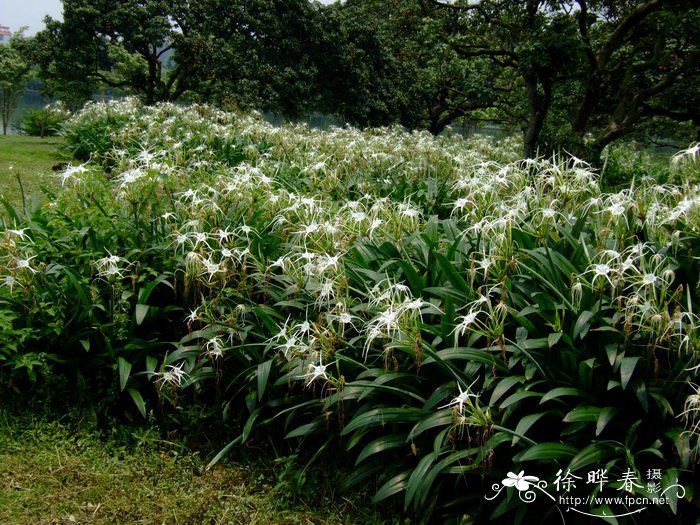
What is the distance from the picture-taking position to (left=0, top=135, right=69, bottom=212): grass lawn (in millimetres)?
7152

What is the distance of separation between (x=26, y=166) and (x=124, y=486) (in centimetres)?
818

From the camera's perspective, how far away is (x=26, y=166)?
9273 mm

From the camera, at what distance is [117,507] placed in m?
2.57

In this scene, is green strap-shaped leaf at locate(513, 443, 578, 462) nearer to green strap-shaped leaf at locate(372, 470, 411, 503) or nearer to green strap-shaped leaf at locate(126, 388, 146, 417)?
green strap-shaped leaf at locate(372, 470, 411, 503)

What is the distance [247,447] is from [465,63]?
11.6m

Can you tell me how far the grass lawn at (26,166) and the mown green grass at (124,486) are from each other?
4130 mm

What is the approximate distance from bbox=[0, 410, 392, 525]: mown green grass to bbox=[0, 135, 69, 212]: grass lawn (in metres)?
4.13

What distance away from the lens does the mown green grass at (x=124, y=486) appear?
254 cm

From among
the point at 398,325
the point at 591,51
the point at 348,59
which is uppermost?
the point at 348,59

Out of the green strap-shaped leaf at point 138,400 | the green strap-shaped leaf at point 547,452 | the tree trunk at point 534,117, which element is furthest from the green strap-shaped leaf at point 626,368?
the tree trunk at point 534,117

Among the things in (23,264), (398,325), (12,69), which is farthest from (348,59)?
(398,325)

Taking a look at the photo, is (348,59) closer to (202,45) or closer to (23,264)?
(202,45)

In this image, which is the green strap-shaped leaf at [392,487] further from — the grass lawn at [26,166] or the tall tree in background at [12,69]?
the tall tree in background at [12,69]

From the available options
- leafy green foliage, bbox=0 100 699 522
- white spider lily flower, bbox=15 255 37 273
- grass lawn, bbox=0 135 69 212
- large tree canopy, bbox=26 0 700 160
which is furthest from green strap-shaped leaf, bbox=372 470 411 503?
large tree canopy, bbox=26 0 700 160
